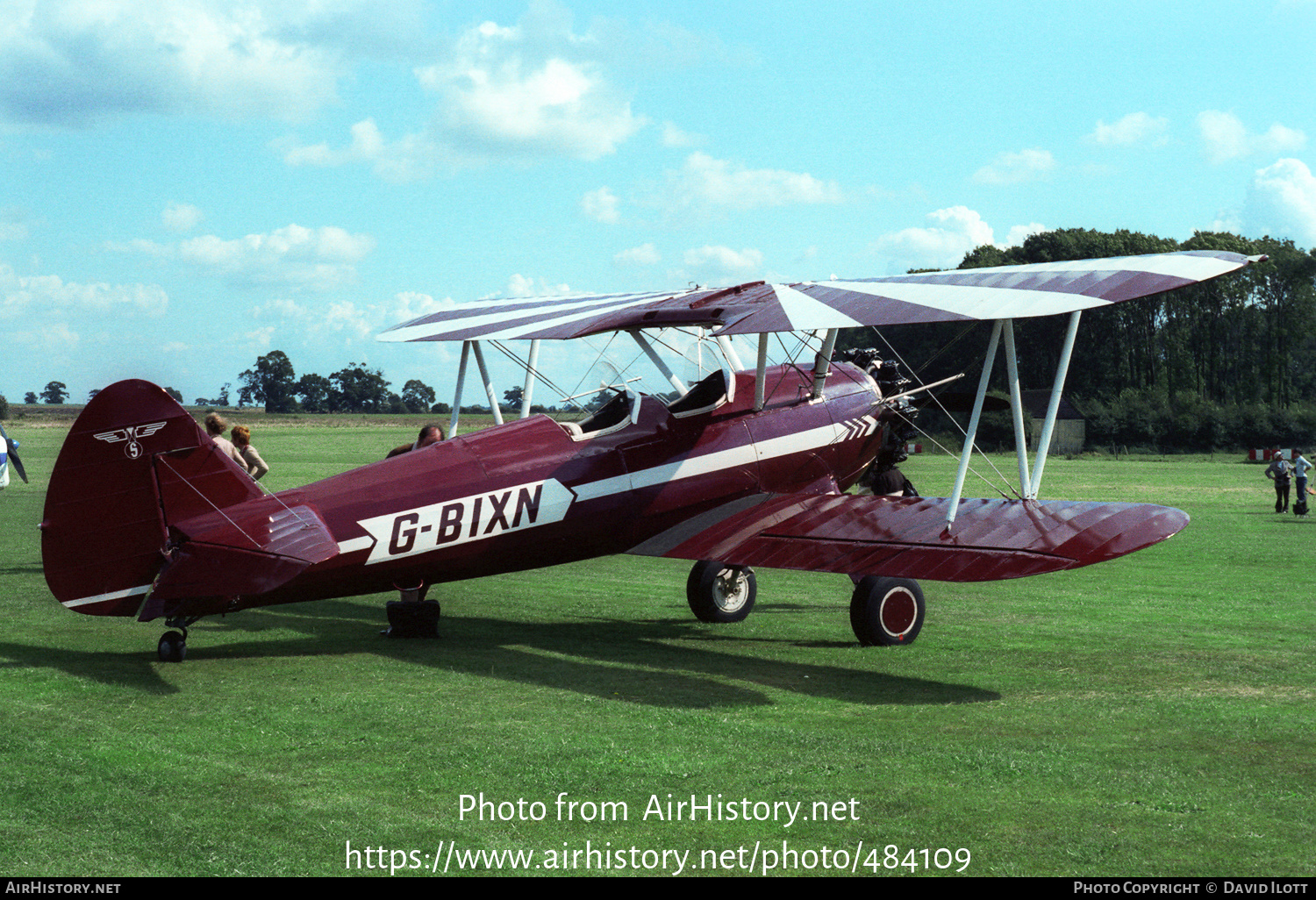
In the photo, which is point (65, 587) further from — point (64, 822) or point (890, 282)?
point (890, 282)

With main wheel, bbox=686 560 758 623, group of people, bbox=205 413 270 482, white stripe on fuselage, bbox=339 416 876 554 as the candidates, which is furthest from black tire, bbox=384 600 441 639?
group of people, bbox=205 413 270 482

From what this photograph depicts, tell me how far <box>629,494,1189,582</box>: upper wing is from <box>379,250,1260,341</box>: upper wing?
1511 millimetres

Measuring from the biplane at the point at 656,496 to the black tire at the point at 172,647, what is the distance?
0.05 feet

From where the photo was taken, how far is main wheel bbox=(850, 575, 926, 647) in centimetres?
903

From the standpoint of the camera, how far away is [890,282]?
9.38 metres

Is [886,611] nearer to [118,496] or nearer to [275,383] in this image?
[118,496]

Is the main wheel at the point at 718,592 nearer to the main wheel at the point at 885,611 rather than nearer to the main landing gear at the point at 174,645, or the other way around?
the main wheel at the point at 885,611

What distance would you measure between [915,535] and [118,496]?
553 cm

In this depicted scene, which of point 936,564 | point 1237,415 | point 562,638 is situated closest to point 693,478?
point 562,638

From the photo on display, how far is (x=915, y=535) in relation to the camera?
845cm

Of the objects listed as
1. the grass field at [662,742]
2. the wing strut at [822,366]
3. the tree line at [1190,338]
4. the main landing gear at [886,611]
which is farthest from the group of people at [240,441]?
the tree line at [1190,338]

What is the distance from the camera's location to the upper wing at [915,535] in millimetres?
7680

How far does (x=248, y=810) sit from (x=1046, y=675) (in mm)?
5381

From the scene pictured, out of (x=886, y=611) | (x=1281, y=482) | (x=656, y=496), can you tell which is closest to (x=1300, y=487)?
(x=1281, y=482)
